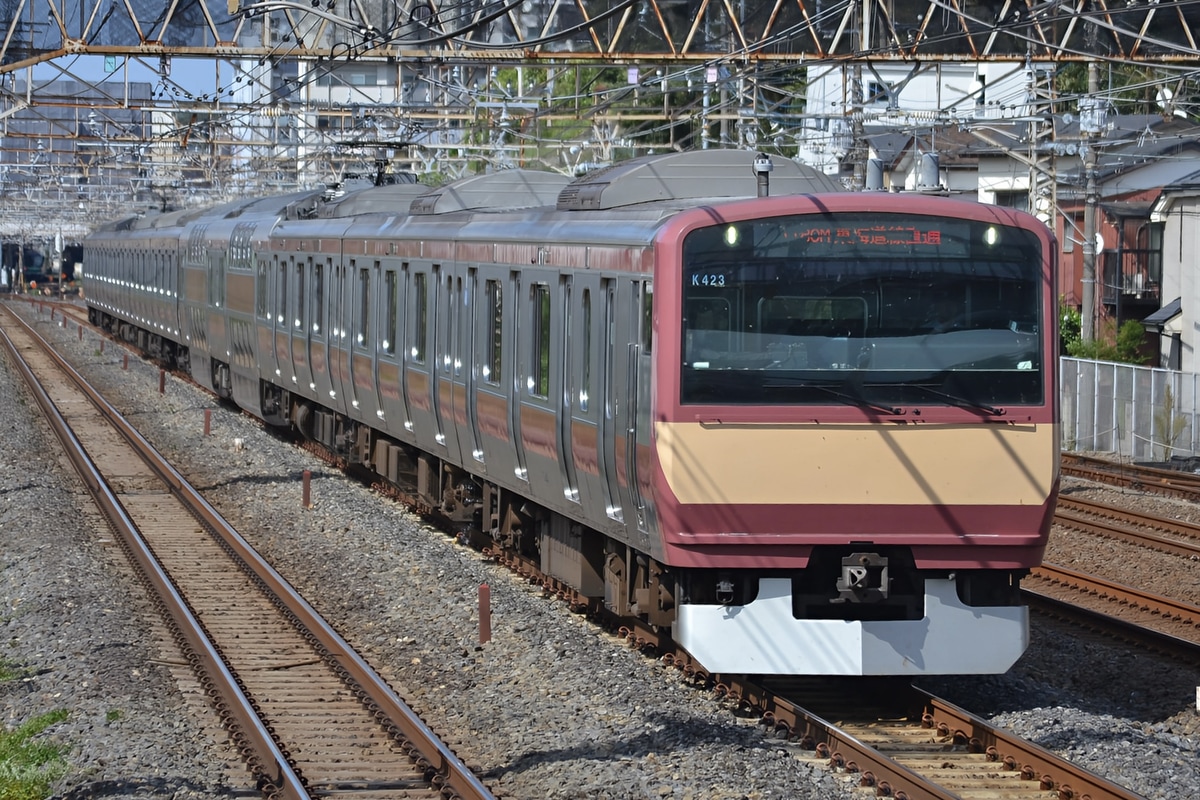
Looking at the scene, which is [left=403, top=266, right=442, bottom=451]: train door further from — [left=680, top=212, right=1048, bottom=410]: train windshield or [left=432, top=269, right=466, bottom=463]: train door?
[left=680, top=212, right=1048, bottom=410]: train windshield

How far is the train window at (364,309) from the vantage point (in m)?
15.4

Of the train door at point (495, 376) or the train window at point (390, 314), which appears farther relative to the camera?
the train window at point (390, 314)

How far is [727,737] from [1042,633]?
371 cm

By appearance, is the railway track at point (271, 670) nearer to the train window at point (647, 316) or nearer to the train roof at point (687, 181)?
the train window at point (647, 316)

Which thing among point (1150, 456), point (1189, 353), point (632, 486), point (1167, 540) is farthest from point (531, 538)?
point (1189, 353)

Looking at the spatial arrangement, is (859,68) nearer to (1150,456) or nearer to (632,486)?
(1150,456)

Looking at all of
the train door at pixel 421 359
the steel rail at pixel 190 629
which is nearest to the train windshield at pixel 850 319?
the steel rail at pixel 190 629

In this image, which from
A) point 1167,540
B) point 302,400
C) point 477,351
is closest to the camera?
point 477,351

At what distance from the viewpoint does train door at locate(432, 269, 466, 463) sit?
41.0ft

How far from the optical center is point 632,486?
344 inches

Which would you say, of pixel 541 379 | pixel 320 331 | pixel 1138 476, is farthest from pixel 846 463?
pixel 1138 476

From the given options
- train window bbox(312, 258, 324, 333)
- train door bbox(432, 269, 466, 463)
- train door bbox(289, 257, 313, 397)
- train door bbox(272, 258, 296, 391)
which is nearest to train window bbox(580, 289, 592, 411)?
train door bbox(432, 269, 466, 463)

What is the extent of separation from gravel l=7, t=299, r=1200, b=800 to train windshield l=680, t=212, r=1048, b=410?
1.64 m

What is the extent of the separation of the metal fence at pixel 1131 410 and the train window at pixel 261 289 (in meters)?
10.0
